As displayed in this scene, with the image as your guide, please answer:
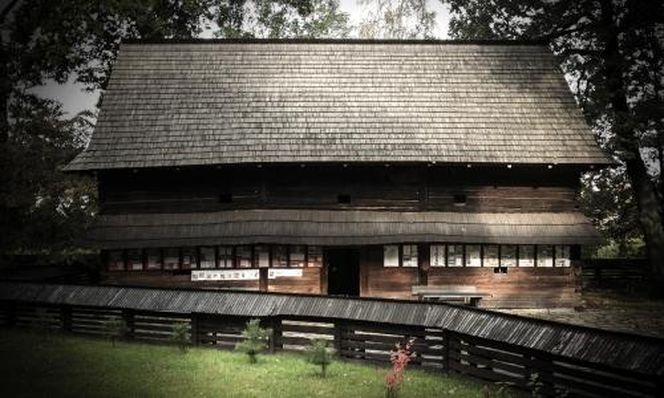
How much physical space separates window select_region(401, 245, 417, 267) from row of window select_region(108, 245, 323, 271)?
12.0ft

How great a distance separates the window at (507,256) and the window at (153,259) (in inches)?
478

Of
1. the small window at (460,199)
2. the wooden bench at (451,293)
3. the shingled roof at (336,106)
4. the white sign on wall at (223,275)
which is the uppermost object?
the shingled roof at (336,106)

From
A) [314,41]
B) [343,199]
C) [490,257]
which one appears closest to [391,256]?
[343,199]

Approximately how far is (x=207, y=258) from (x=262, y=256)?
1.92m

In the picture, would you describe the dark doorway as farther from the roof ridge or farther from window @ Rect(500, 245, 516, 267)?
the roof ridge

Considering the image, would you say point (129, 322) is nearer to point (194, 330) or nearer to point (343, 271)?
point (194, 330)

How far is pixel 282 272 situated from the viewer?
1981cm

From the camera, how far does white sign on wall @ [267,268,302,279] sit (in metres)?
19.8

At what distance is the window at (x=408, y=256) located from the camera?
66.3 feet

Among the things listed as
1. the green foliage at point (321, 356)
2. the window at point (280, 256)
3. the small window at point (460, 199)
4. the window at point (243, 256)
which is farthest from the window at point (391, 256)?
the green foliage at point (321, 356)

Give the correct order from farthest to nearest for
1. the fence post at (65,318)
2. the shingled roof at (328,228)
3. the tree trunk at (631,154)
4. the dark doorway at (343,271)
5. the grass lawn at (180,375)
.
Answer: the tree trunk at (631,154) < the dark doorway at (343,271) < the shingled roof at (328,228) < the fence post at (65,318) < the grass lawn at (180,375)

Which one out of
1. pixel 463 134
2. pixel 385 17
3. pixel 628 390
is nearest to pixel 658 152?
pixel 463 134

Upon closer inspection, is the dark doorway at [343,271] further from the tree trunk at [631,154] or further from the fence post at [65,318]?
the tree trunk at [631,154]

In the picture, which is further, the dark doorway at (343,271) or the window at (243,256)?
the dark doorway at (343,271)
